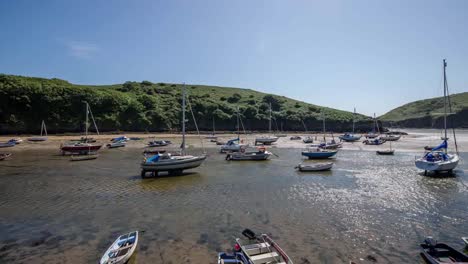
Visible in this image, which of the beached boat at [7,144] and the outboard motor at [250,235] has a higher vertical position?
the beached boat at [7,144]

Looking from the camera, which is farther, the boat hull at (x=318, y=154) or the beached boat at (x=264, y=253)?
the boat hull at (x=318, y=154)

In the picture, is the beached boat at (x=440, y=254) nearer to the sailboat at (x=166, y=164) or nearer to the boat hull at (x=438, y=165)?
the boat hull at (x=438, y=165)

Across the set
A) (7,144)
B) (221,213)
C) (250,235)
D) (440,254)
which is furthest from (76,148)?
(440,254)

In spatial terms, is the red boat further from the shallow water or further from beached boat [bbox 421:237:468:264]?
beached boat [bbox 421:237:468:264]

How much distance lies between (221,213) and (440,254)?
11875 millimetres

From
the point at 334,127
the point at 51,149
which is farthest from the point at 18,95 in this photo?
the point at 334,127

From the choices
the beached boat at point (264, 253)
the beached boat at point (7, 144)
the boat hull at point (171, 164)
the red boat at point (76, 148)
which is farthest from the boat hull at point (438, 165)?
the beached boat at point (7, 144)

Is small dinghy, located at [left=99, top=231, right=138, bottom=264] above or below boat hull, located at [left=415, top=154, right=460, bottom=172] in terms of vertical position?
below

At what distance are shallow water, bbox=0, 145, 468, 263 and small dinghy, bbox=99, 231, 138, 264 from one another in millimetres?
542

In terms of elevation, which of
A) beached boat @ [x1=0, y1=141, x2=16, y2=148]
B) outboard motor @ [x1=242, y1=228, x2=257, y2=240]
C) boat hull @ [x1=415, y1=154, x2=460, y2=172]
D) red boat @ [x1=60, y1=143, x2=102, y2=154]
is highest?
beached boat @ [x1=0, y1=141, x2=16, y2=148]

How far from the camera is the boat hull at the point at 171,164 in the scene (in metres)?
30.5

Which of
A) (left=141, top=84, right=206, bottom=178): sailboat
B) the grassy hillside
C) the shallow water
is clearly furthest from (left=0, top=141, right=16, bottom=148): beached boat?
(left=141, top=84, right=206, bottom=178): sailboat

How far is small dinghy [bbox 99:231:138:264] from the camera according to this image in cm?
1103

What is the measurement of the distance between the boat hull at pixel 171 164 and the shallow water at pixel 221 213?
1.20 meters
